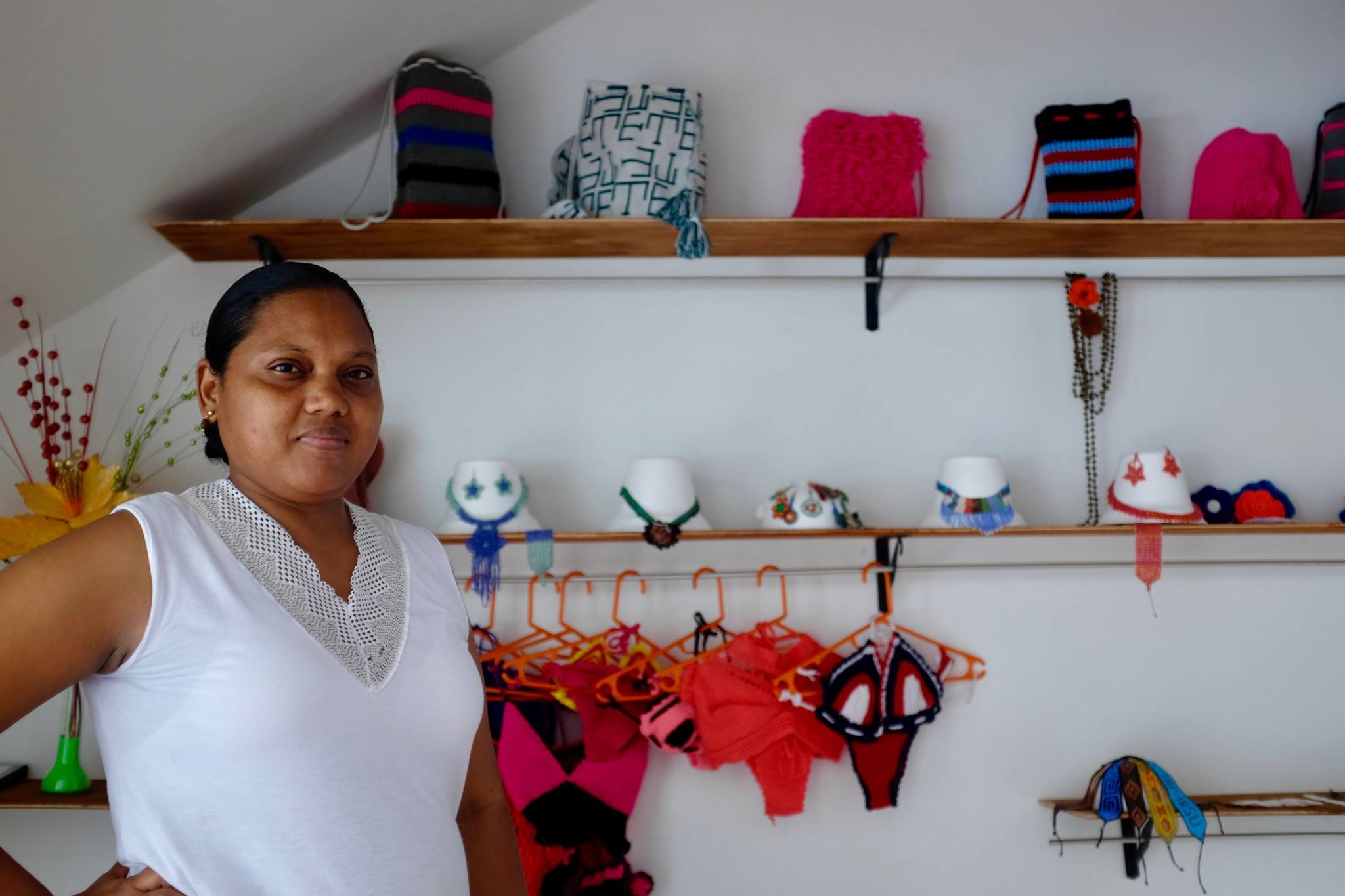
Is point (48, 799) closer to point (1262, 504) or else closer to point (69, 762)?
point (69, 762)

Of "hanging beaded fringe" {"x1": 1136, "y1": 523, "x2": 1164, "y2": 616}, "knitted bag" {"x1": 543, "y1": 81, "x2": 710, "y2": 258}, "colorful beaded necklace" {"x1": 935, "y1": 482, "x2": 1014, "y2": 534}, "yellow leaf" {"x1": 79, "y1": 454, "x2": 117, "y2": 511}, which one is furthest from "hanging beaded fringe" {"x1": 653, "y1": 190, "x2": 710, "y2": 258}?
"yellow leaf" {"x1": 79, "y1": 454, "x2": 117, "y2": 511}

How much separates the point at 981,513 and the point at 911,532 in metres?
0.17

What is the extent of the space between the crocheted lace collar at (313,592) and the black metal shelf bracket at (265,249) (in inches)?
57.0

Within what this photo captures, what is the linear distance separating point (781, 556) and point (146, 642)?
72.5 inches

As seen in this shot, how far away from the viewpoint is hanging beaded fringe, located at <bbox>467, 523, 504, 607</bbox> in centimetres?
232

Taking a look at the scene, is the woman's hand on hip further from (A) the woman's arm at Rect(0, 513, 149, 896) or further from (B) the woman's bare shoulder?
(B) the woman's bare shoulder

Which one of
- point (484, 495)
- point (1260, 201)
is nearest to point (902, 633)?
point (484, 495)

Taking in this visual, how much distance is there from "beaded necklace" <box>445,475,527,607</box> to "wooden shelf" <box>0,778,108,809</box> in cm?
88

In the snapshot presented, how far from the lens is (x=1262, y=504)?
8.17 ft

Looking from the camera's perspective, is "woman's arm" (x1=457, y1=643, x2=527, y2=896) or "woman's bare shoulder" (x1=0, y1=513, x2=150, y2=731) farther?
"woman's arm" (x1=457, y1=643, x2=527, y2=896)

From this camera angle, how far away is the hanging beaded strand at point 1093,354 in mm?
2646

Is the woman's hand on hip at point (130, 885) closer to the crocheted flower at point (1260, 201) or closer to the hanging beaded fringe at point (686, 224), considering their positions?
the hanging beaded fringe at point (686, 224)

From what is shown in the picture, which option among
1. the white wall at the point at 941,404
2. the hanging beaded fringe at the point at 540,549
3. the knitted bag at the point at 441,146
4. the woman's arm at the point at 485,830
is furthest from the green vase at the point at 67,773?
the woman's arm at the point at 485,830

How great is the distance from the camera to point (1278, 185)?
2.54 metres
